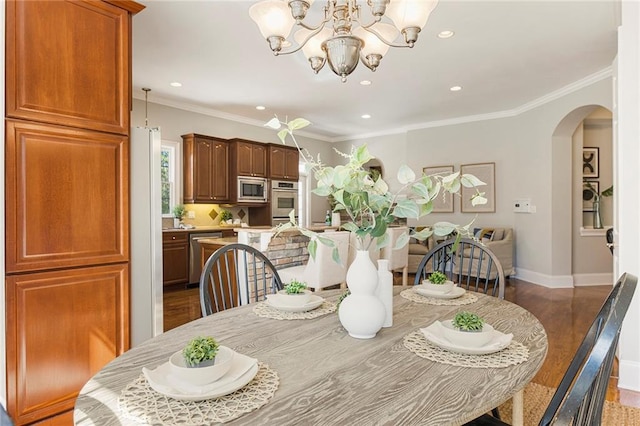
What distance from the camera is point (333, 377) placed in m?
0.99

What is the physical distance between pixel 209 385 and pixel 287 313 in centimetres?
69

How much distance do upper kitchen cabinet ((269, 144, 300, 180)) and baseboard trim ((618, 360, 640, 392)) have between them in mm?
5318

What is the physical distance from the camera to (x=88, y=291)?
221 cm

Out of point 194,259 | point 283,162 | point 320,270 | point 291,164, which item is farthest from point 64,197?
point 291,164

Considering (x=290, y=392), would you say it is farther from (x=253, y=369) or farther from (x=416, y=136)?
(x=416, y=136)

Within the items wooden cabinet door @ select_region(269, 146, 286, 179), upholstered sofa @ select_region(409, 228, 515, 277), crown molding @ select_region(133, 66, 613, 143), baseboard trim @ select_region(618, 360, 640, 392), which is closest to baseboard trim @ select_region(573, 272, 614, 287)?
upholstered sofa @ select_region(409, 228, 515, 277)

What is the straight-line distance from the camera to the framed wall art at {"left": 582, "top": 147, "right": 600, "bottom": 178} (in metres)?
6.04

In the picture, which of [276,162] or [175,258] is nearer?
[175,258]

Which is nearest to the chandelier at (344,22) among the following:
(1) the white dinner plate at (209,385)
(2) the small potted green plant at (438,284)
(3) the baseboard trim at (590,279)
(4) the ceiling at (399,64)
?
(4) the ceiling at (399,64)

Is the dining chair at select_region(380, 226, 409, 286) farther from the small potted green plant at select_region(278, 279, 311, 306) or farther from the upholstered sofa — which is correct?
the small potted green plant at select_region(278, 279, 311, 306)

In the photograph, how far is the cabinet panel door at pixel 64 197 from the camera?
1.94 meters

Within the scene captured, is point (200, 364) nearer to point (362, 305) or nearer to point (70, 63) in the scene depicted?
point (362, 305)

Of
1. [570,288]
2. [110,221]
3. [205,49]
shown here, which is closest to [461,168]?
[570,288]

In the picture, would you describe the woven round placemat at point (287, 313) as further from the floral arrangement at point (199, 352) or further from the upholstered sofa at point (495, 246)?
the upholstered sofa at point (495, 246)
